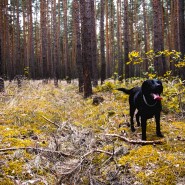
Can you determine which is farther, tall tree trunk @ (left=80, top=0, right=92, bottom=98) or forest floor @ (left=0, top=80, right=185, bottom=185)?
tall tree trunk @ (left=80, top=0, right=92, bottom=98)

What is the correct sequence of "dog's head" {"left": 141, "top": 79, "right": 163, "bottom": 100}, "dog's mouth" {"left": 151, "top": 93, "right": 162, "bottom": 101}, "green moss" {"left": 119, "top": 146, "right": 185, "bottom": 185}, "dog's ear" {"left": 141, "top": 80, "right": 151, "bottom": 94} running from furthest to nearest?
"dog's ear" {"left": 141, "top": 80, "right": 151, "bottom": 94}
"dog's head" {"left": 141, "top": 79, "right": 163, "bottom": 100}
"dog's mouth" {"left": 151, "top": 93, "right": 162, "bottom": 101}
"green moss" {"left": 119, "top": 146, "right": 185, "bottom": 185}

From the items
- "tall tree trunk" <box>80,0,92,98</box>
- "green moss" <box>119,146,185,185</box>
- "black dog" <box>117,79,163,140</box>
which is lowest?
"green moss" <box>119,146,185,185</box>

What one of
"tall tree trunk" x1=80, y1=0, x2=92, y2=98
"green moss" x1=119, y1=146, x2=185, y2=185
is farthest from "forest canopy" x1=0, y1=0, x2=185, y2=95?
"green moss" x1=119, y1=146, x2=185, y2=185

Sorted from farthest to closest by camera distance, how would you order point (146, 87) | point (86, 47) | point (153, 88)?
point (86, 47)
point (146, 87)
point (153, 88)

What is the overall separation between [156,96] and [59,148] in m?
1.87

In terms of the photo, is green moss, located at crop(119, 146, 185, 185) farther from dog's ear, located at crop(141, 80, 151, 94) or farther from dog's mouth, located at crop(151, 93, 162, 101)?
dog's ear, located at crop(141, 80, 151, 94)

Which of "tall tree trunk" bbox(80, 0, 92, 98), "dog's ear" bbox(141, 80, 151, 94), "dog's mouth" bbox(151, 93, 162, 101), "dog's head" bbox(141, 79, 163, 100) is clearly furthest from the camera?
"tall tree trunk" bbox(80, 0, 92, 98)

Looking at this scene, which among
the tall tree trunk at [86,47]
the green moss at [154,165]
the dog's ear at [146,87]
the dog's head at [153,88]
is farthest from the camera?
the tall tree trunk at [86,47]

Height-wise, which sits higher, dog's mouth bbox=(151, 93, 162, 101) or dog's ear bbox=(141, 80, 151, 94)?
dog's ear bbox=(141, 80, 151, 94)

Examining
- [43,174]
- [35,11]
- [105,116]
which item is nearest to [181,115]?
[105,116]

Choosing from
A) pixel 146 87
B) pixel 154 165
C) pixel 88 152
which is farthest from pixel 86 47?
pixel 154 165

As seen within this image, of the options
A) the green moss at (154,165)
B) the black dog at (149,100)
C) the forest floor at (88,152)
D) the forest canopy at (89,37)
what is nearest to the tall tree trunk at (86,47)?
the forest canopy at (89,37)

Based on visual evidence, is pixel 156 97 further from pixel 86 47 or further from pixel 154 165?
pixel 86 47

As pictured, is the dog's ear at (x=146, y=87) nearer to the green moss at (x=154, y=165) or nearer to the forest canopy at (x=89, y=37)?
the green moss at (x=154, y=165)
